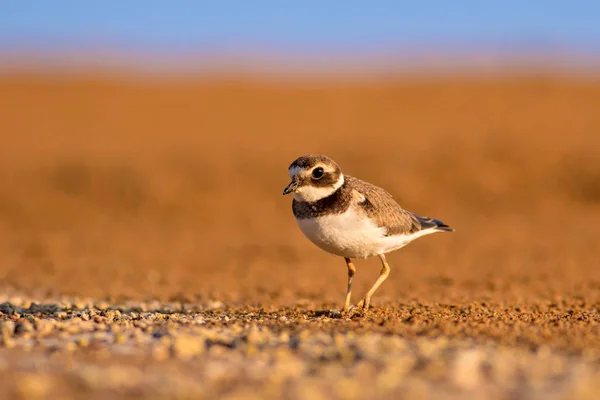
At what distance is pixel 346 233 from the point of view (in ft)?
23.2

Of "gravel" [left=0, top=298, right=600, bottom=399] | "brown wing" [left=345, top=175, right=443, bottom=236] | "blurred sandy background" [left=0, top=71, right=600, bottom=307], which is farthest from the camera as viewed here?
"blurred sandy background" [left=0, top=71, right=600, bottom=307]

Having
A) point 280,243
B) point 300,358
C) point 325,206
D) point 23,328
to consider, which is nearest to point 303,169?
point 325,206

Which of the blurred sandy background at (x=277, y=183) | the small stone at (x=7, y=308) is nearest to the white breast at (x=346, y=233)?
the blurred sandy background at (x=277, y=183)

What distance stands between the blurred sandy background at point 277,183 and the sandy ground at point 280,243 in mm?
89

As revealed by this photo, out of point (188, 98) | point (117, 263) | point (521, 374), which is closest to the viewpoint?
point (521, 374)

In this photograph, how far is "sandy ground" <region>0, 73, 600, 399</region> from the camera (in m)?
4.71

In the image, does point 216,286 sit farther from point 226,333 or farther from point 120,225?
point 120,225

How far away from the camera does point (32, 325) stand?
6301mm

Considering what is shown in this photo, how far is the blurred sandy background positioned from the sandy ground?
9 centimetres

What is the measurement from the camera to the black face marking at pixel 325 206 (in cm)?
705

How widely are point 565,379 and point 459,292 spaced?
21.1 feet

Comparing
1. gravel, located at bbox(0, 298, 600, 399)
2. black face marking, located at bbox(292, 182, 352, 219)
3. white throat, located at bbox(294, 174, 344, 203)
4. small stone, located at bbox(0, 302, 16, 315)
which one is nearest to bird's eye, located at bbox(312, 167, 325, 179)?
white throat, located at bbox(294, 174, 344, 203)

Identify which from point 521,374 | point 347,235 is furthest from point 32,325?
point 521,374

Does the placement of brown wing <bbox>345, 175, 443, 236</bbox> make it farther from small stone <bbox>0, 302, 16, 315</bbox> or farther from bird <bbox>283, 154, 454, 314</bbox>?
small stone <bbox>0, 302, 16, 315</bbox>
